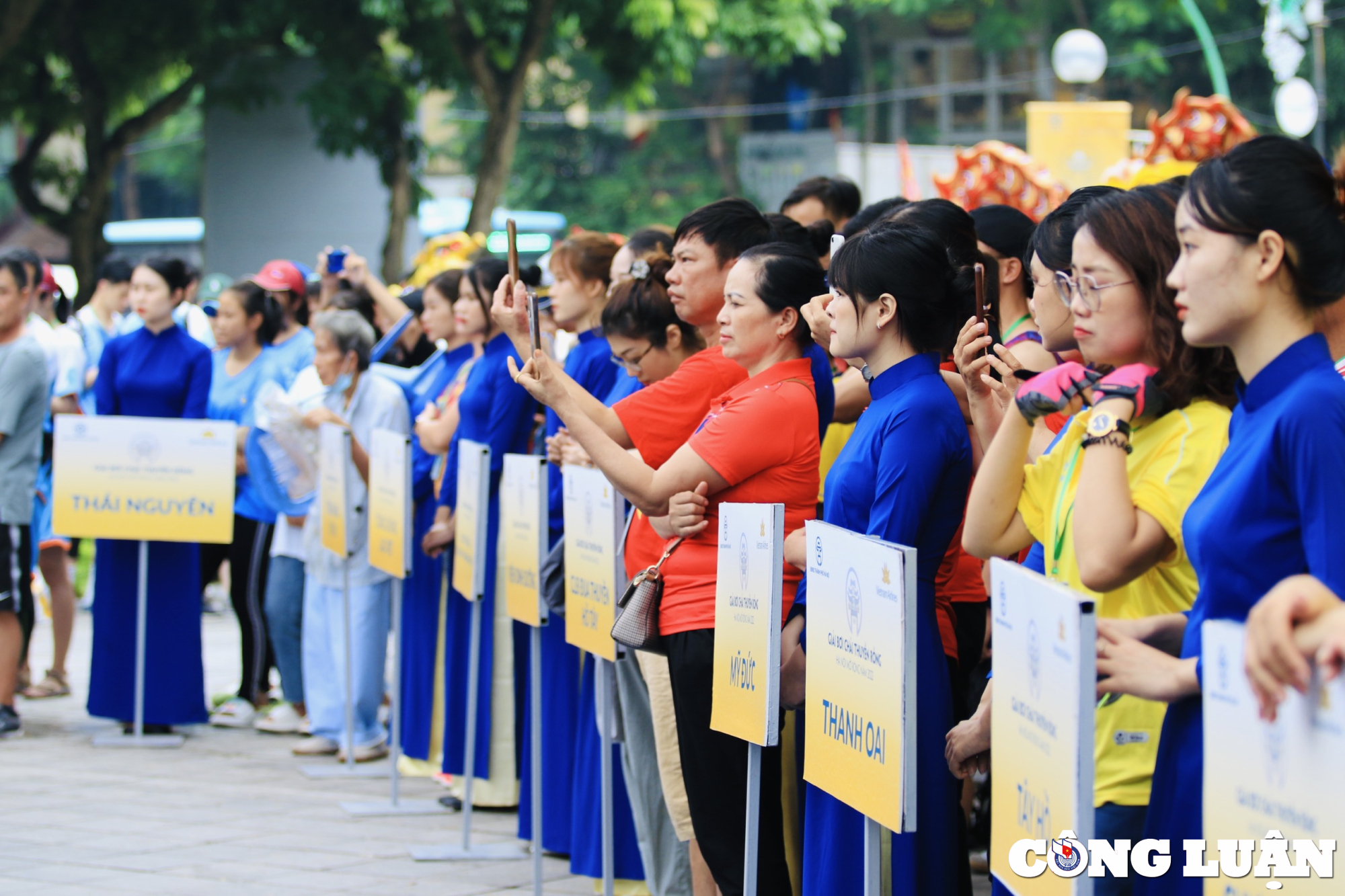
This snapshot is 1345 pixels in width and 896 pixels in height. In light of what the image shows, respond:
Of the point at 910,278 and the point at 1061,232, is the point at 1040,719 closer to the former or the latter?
the point at 1061,232

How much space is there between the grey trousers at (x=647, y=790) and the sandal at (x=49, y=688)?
15.7 ft

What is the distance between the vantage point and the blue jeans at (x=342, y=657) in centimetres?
654

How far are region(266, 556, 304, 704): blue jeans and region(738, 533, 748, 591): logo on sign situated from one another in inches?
171

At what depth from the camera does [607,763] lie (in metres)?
4.21

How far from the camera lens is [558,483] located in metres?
5.27

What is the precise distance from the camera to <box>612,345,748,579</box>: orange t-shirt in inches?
153

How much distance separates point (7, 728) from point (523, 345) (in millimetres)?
4348

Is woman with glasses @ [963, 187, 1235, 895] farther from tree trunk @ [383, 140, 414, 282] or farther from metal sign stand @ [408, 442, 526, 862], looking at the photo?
tree trunk @ [383, 140, 414, 282]

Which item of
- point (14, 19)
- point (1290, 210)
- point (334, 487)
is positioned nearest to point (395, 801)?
point (334, 487)

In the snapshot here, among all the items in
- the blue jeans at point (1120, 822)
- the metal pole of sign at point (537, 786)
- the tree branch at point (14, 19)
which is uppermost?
the tree branch at point (14, 19)

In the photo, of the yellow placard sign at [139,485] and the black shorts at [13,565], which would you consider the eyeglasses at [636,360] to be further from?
the black shorts at [13,565]

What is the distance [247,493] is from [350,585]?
3.45 ft

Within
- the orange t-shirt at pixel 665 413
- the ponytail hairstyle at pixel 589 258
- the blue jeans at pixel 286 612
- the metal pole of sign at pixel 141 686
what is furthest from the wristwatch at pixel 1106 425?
the metal pole of sign at pixel 141 686

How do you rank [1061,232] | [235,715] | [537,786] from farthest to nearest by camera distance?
[235,715]
[537,786]
[1061,232]
